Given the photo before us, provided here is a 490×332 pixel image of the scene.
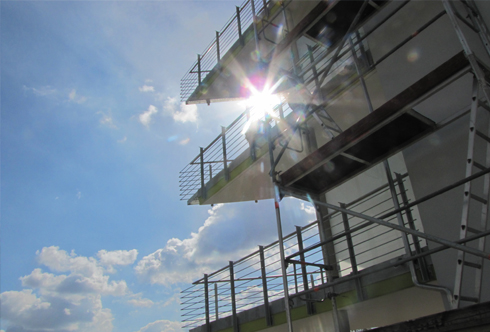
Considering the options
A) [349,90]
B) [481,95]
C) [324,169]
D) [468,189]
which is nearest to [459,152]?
[481,95]

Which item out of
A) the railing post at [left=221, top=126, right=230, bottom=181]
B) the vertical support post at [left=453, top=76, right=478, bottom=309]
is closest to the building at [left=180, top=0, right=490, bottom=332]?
the vertical support post at [left=453, top=76, right=478, bottom=309]

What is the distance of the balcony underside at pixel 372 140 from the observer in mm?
3355

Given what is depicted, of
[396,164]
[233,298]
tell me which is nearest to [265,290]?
[233,298]

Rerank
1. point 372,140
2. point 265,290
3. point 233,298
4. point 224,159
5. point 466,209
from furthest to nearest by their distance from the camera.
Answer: point 224,159 < point 233,298 < point 265,290 < point 372,140 < point 466,209

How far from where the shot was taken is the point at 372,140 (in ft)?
13.8

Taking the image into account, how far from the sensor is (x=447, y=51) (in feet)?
13.8

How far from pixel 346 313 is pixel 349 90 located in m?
3.33

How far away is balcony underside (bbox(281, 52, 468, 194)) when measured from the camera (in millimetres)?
3355

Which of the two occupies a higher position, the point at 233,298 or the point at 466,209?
the point at 233,298

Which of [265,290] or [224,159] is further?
[224,159]

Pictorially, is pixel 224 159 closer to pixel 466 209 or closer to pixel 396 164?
pixel 396 164

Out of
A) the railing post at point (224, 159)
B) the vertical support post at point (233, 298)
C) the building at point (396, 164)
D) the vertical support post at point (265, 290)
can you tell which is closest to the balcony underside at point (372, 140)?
the building at point (396, 164)

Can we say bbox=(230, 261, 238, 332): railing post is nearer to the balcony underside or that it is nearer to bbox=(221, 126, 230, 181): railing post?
bbox=(221, 126, 230, 181): railing post

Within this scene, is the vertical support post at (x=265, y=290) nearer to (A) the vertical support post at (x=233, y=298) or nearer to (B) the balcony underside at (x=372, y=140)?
(A) the vertical support post at (x=233, y=298)
